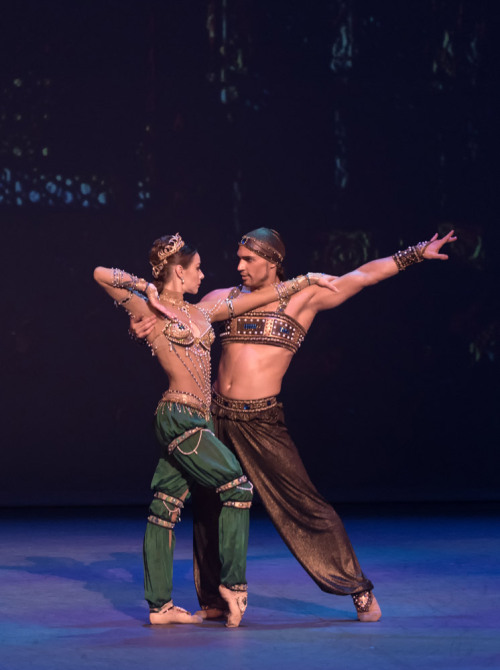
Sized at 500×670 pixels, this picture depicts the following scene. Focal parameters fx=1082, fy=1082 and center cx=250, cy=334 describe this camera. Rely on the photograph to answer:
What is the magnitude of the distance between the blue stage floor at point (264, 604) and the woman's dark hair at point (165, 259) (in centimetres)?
114

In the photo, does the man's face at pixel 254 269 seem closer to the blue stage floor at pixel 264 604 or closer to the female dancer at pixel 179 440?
the female dancer at pixel 179 440

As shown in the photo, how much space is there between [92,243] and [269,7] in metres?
1.69

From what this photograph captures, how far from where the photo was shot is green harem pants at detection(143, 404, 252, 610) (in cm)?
344

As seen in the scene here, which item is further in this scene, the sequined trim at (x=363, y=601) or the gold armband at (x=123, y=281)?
the sequined trim at (x=363, y=601)

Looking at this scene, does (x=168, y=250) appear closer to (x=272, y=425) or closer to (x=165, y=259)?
(x=165, y=259)

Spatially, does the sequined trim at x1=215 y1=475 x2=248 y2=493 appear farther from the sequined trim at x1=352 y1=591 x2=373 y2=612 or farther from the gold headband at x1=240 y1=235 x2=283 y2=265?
the gold headband at x1=240 y1=235 x2=283 y2=265

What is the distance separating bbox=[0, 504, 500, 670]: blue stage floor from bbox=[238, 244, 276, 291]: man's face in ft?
3.74

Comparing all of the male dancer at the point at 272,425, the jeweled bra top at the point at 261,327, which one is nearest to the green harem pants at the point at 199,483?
the male dancer at the point at 272,425

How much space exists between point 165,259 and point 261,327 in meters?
0.44

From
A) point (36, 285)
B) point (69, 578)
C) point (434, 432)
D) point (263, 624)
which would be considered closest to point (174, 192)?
point (36, 285)

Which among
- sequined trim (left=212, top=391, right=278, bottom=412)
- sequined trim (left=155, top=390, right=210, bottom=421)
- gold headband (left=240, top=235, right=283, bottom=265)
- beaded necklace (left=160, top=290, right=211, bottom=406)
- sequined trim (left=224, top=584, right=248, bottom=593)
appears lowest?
sequined trim (left=224, top=584, right=248, bottom=593)

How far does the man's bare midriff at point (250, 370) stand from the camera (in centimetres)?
375

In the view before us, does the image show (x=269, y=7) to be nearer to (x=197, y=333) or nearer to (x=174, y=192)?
(x=174, y=192)

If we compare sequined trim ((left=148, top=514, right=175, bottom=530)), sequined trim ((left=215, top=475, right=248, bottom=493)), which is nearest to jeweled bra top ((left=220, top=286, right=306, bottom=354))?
sequined trim ((left=215, top=475, right=248, bottom=493))
